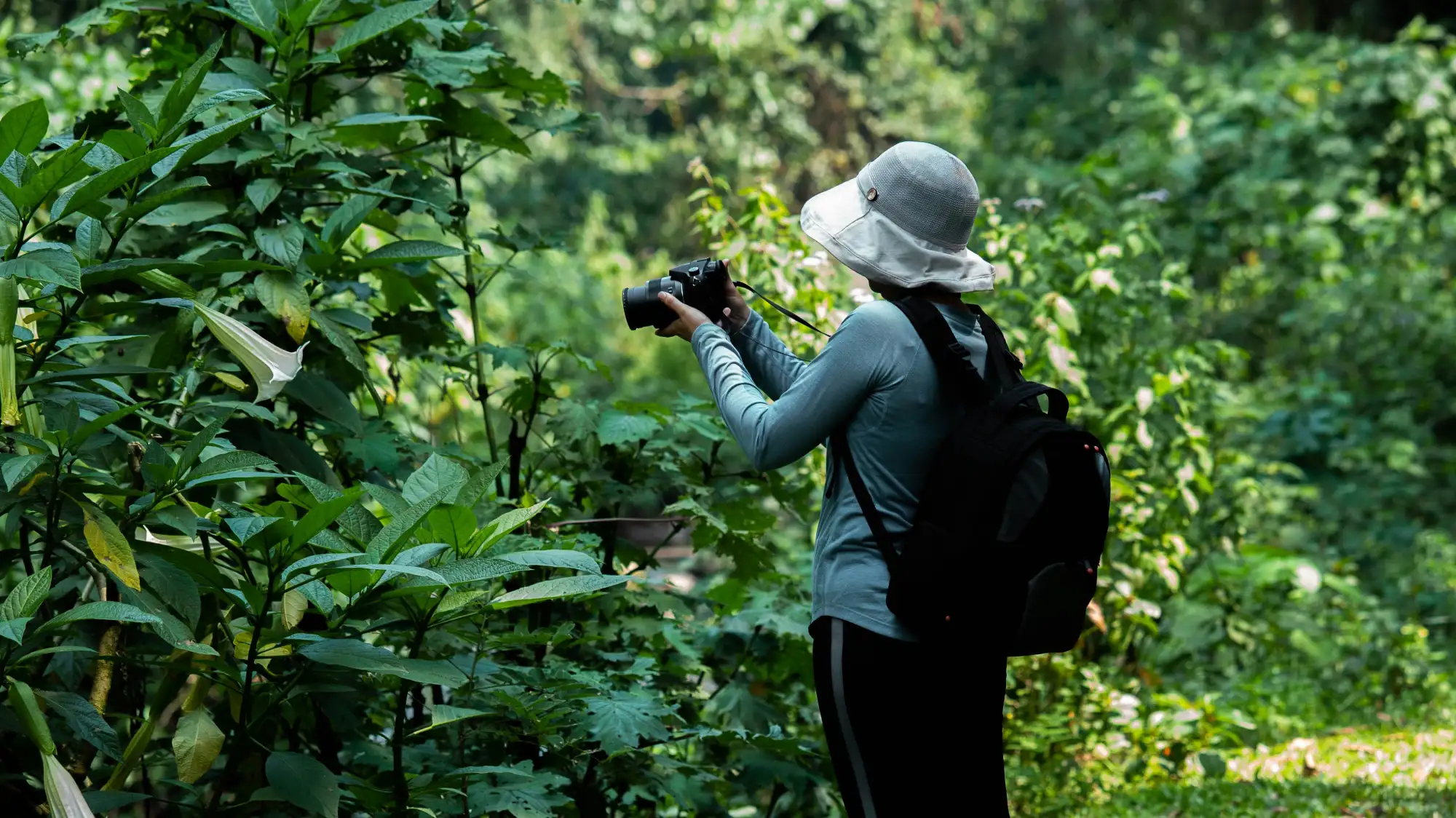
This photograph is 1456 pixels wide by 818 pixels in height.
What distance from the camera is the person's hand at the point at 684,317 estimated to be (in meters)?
2.41

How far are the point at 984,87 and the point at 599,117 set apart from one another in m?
12.3

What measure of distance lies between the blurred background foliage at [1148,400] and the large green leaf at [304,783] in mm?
496

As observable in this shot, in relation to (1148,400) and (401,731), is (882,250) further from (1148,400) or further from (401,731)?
(1148,400)

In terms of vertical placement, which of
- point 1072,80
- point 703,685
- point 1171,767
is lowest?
point 1171,767

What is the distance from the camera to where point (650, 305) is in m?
2.46

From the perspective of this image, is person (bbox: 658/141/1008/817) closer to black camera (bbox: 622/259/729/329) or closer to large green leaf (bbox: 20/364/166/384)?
black camera (bbox: 622/259/729/329)

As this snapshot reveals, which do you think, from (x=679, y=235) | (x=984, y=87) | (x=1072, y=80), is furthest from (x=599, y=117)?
(x=679, y=235)

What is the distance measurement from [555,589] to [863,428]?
54 centimetres

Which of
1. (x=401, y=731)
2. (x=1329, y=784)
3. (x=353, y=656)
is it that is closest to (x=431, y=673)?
(x=353, y=656)

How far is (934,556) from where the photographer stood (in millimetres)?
2086

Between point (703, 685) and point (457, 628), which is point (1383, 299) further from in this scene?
point (457, 628)

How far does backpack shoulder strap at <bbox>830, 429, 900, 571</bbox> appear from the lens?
215 cm

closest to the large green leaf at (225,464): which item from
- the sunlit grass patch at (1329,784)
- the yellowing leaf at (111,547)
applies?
the yellowing leaf at (111,547)

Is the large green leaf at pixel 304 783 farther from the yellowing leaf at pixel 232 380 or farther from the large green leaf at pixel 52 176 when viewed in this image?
the large green leaf at pixel 52 176
